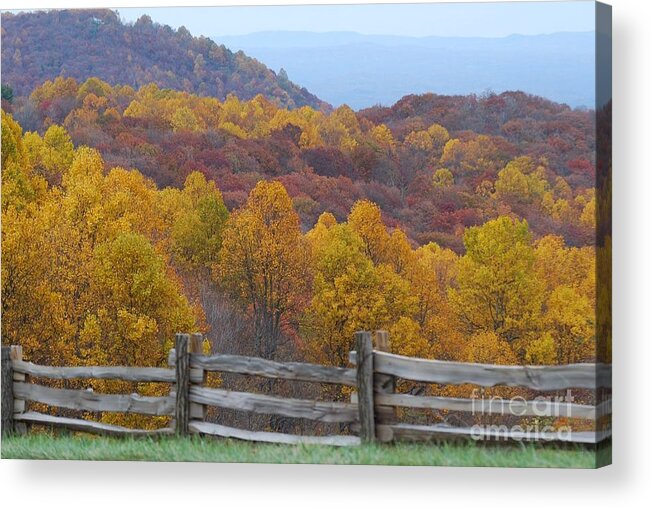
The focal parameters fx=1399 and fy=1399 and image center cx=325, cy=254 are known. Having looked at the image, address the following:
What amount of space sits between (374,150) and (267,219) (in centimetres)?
108

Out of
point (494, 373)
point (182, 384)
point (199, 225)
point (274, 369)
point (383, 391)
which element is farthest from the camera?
point (199, 225)

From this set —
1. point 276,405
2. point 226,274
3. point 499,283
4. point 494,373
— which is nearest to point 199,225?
point 226,274

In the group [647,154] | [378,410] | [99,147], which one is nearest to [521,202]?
[647,154]

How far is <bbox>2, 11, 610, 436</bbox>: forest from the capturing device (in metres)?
11.2

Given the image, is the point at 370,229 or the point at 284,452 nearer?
the point at 284,452

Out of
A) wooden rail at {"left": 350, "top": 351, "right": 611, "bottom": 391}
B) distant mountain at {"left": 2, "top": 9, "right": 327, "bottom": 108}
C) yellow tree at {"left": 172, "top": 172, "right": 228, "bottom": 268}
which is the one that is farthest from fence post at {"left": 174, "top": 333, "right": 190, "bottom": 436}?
distant mountain at {"left": 2, "top": 9, "right": 327, "bottom": 108}

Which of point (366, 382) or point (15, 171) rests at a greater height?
point (15, 171)

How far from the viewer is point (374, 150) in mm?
11625

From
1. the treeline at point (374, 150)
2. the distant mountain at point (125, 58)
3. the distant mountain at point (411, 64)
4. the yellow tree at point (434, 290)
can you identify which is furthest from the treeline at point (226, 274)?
the distant mountain at point (411, 64)

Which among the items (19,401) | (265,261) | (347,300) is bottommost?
(19,401)

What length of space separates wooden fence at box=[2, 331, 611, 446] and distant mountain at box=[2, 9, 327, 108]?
217 centimetres

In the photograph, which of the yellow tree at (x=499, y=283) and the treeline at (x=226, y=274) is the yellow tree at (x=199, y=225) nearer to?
the treeline at (x=226, y=274)

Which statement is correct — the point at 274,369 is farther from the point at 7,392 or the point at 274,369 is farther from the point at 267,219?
the point at 7,392

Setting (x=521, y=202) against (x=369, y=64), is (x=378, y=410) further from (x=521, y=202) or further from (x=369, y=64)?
(x=369, y=64)
